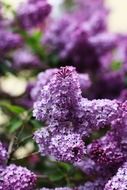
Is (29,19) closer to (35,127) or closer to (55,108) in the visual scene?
(35,127)

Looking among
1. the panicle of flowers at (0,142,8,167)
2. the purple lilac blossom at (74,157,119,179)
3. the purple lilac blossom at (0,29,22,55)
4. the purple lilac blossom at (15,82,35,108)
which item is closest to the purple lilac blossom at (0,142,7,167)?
the panicle of flowers at (0,142,8,167)

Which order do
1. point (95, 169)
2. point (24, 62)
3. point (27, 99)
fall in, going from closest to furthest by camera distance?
point (95, 169)
point (27, 99)
point (24, 62)

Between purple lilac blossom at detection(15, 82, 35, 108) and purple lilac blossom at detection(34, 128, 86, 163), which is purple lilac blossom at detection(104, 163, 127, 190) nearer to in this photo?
purple lilac blossom at detection(34, 128, 86, 163)

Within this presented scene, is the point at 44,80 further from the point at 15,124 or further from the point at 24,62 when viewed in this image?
the point at 24,62

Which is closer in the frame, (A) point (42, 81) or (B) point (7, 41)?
(A) point (42, 81)

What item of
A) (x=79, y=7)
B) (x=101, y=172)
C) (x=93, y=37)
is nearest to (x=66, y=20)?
(x=93, y=37)

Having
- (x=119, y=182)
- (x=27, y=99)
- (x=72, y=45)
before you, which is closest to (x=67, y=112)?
(x=119, y=182)

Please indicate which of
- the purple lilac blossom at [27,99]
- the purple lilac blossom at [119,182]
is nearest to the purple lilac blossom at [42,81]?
the purple lilac blossom at [27,99]
